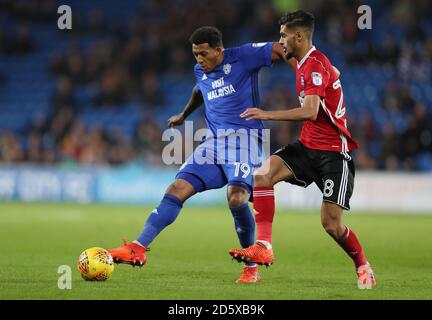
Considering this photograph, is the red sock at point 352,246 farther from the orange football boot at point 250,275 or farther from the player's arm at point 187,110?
the player's arm at point 187,110

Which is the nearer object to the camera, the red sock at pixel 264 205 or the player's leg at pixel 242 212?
the red sock at pixel 264 205

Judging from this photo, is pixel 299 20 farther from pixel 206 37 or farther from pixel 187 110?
pixel 187 110

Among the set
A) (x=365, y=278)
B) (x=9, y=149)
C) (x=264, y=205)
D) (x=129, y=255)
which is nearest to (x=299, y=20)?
(x=264, y=205)

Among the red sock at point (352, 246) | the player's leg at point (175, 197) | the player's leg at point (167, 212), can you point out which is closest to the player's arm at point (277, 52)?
the player's leg at point (175, 197)

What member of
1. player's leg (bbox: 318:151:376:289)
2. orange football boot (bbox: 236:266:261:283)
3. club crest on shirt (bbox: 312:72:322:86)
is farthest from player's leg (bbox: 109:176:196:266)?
club crest on shirt (bbox: 312:72:322:86)

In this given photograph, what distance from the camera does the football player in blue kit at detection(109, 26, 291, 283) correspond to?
25.8 feet

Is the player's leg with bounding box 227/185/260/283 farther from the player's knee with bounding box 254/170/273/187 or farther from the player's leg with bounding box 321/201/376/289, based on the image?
the player's leg with bounding box 321/201/376/289

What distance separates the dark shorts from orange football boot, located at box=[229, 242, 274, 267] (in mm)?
683

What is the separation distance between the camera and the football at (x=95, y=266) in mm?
7402

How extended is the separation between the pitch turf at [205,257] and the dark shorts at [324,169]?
82cm

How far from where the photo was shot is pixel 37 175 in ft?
70.6

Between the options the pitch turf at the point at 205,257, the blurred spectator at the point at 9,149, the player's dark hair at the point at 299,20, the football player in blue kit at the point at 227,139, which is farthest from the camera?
the blurred spectator at the point at 9,149

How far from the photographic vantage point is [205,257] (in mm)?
10086
